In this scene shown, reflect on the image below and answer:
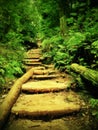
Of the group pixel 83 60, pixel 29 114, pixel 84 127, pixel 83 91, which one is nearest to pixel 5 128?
pixel 29 114

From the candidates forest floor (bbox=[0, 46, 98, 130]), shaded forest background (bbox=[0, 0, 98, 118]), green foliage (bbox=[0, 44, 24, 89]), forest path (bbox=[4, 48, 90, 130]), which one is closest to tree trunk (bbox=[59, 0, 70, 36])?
shaded forest background (bbox=[0, 0, 98, 118])

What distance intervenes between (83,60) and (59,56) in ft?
6.93

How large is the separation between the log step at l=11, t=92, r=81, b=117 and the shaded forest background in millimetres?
811

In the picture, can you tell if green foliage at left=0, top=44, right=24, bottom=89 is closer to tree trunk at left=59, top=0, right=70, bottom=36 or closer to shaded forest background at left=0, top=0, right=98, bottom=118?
shaded forest background at left=0, top=0, right=98, bottom=118

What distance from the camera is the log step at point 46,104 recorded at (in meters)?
4.30

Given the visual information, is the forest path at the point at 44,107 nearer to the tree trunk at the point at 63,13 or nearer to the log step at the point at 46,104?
the log step at the point at 46,104

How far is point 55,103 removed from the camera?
16.1 ft

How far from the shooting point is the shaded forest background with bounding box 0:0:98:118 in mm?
7343

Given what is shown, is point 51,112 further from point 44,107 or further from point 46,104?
point 46,104

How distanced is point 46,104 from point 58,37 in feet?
23.5

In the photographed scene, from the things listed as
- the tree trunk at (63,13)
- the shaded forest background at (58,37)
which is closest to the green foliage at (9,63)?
the shaded forest background at (58,37)

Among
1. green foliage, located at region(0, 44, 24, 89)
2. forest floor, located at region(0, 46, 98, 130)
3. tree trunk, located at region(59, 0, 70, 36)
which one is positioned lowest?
forest floor, located at region(0, 46, 98, 130)

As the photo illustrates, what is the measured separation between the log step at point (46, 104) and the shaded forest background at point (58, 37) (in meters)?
0.81

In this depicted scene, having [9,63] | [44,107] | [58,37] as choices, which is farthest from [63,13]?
[44,107]
